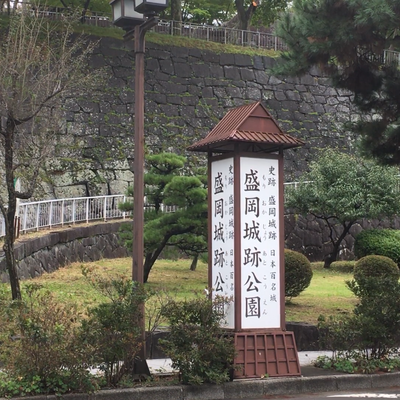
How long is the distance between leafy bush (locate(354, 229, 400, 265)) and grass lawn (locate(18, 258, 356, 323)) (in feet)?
3.97

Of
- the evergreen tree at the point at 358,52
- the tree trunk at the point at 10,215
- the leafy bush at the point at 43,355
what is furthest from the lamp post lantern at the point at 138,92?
the evergreen tree at the point at 358,52

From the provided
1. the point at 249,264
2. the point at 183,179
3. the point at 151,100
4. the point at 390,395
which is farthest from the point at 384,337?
the point at 151,100

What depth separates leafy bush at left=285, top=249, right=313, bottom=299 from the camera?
561 inches

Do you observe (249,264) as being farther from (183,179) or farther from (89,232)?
(89,232)

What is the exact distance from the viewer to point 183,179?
1516 cm

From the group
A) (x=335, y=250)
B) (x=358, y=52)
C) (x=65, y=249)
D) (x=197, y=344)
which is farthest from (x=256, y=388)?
(x=335, y=250)

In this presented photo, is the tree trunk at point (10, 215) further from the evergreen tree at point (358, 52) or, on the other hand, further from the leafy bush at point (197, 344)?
the evergreen tree at point (358, 52)

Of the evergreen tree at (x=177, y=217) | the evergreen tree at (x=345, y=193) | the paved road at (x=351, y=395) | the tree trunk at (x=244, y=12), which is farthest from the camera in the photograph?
the tree trunk at (x=244, y=12)

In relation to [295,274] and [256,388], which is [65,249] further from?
[256,388]

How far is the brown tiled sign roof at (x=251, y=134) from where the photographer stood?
29.9 ft

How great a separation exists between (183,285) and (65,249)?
3981 millimetres

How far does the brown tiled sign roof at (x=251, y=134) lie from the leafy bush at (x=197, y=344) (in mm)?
2187

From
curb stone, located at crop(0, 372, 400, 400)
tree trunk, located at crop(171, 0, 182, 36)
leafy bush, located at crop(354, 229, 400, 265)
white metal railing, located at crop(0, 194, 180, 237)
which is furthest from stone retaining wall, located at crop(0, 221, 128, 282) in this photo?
tree trunk, located at crop(171, 0, 182, 36)

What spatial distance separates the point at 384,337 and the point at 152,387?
361 cm
